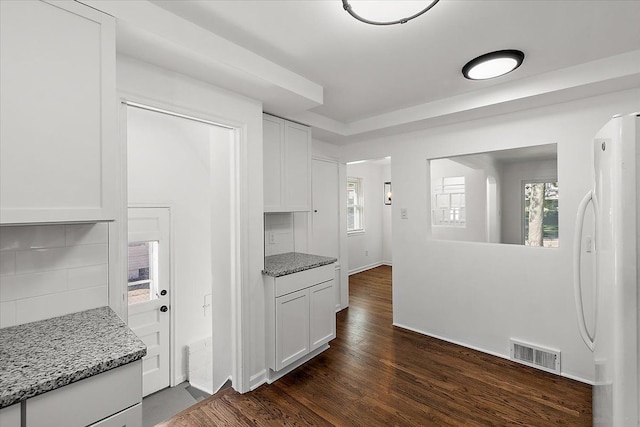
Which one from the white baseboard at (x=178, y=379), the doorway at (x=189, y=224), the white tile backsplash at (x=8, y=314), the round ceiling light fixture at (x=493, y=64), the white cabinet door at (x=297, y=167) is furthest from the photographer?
the white baseboard at (x=178, y=379)

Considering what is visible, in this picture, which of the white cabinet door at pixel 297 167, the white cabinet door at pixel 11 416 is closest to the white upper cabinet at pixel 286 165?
the white cabinet door at pixel 297 167

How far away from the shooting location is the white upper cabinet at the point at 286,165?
280cm

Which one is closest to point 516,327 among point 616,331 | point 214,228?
point 616,331

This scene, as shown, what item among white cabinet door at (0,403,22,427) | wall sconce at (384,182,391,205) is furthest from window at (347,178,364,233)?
white cabinet door at (0,403,22,427)

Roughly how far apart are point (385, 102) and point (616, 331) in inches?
97.7

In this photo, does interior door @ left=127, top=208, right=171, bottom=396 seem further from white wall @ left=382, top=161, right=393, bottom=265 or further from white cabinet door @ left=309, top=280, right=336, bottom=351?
white wall @ left=382, top=161, right=393, bottom=265

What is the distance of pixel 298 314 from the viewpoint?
103 inches

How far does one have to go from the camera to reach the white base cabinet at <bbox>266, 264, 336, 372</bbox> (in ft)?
8.00

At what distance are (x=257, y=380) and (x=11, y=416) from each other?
1.75 meters

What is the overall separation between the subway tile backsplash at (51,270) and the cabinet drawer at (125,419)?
70cm

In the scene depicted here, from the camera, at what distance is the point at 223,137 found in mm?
2604

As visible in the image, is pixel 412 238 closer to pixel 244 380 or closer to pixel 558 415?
pixel 558 415

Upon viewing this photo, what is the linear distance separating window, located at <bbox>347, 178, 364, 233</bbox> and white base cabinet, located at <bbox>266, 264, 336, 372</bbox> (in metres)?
3.81

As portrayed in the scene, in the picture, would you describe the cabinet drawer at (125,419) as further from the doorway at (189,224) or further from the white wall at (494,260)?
the white wall at (494,260)
